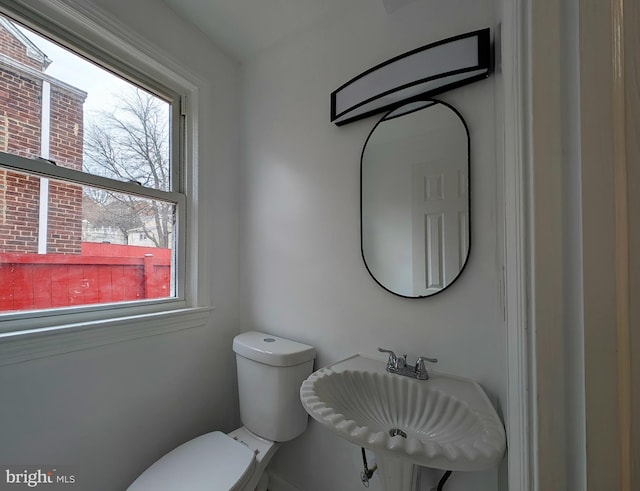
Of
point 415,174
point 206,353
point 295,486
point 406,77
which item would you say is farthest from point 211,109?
point 295,486

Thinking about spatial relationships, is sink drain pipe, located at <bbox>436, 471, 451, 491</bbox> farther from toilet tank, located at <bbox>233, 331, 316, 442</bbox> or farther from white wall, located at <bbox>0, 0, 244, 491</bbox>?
white wall, located at <bbox>0, 0, 244, 491</bbox>

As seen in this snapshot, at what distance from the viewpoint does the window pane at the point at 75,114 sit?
910mm

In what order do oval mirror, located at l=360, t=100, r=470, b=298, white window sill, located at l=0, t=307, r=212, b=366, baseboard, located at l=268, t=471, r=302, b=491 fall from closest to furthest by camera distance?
1. white window sill, located at l=0, t=307, r=212, b=366
2. oval mirror, located at l=360, t=100, r=470, b=298
3. baseboard, located at l=268, t=471, r=302, b=491

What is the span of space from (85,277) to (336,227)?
102 centimetres

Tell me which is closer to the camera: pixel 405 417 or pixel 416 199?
pixel 405 417

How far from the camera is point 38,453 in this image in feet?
2.88

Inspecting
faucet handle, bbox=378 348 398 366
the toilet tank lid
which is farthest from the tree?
faucet handle, bbox=378 348 398 366

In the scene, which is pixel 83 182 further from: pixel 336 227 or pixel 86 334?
pixel 336 227

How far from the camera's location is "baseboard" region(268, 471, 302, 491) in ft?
4.28

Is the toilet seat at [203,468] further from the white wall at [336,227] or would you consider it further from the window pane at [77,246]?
the window pane at [77,246]

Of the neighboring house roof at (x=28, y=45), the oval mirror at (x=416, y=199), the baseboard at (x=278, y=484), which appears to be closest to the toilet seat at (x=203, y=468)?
the baseboard at (x=278, y=484)

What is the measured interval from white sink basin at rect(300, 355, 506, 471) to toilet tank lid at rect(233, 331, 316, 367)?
0.67ft

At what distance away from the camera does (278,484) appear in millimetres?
1337

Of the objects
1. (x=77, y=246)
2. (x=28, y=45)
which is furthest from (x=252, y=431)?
(x=28, y=45)
